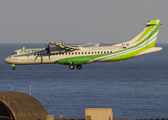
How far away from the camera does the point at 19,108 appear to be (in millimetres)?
84188

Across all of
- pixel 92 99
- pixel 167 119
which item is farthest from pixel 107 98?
pixel 167 119

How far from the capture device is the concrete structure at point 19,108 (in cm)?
8306

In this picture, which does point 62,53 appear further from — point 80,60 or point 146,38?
point 146,38

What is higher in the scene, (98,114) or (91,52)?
(91,52)

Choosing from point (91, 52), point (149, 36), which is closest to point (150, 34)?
point (149, 36)

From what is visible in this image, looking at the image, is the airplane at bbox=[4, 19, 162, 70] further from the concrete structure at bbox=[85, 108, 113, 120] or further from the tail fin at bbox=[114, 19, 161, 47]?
the concrete structure at bbox=[85, 108, 113, 120]

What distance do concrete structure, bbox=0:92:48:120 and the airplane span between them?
14343 millimetres

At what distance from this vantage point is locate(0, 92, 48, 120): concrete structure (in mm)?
83062

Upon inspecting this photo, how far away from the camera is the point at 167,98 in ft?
638

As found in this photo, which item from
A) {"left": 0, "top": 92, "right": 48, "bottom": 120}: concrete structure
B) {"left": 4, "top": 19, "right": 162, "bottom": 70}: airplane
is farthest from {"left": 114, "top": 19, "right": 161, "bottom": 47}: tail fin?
{"left": 0, "top": 92, "right": 48, "bottom": 120}: concrete structure

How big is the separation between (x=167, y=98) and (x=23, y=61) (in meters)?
136

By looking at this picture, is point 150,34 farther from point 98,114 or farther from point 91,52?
point 98,114

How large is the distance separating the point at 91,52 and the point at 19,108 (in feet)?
88.3

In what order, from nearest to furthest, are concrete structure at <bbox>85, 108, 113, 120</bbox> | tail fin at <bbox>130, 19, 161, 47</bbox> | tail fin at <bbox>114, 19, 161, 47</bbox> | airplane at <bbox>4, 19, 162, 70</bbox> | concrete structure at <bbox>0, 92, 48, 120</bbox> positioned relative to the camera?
airplane at <bbox>4, 19, 162, 70</bbox> < tail fin at <bbox>114, 19, 161, 47</bbox> < tail fin at <bbox>130, 19, 161, 47</bbox> < concrete structure at <bbox>85, 108, 113, 120</bbox> < concrete structure at <bbox>0, 92, 48, 120</bbox>
